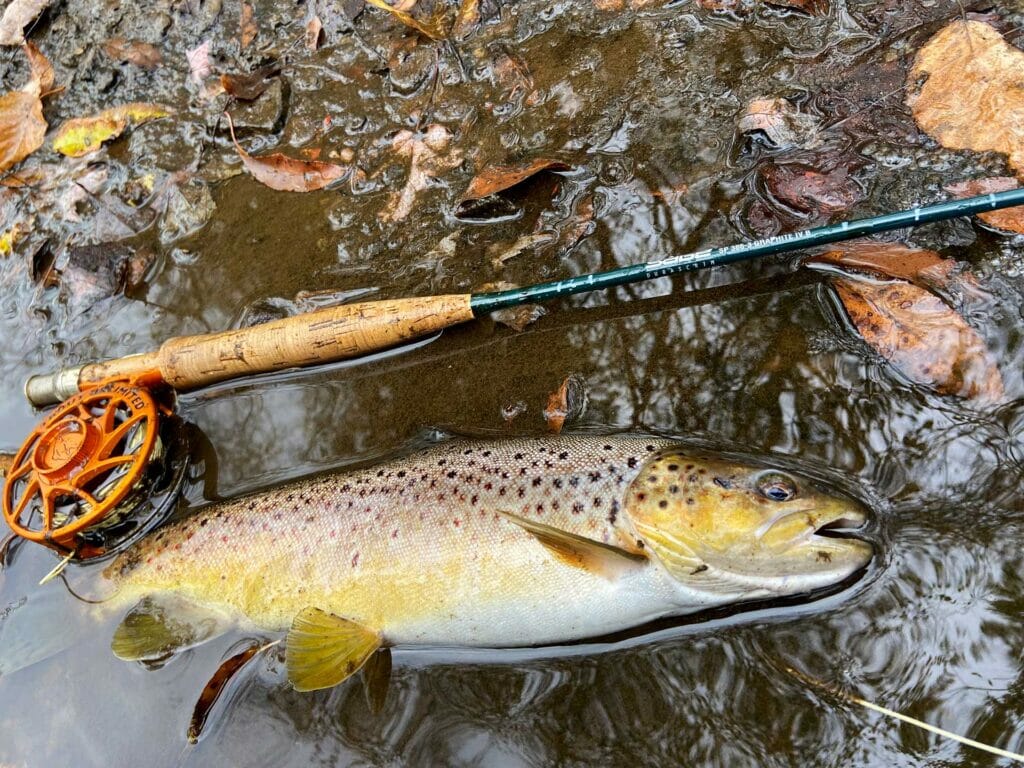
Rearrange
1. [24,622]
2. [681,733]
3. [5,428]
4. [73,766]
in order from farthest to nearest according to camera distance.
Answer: [5,428], [24,622], [73,766], [681,733]

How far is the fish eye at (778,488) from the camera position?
239 cm

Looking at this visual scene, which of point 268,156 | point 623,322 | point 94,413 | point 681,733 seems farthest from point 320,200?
point 681,733

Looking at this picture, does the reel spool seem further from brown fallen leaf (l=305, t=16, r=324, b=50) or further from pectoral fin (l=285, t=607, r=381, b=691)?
brown fallen leaf (l=305, t=16, r=324, b=50)

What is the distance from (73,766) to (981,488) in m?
3.67

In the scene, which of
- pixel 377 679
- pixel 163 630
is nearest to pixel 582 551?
pixel 377 679

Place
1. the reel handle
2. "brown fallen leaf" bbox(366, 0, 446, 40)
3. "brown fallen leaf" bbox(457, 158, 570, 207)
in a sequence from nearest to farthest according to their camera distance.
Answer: the reel handle
"brown fallen leaf" bbox(457, 158, 570, 207)
"brown fallen leaf" bbox(366, 0, 446, 40)

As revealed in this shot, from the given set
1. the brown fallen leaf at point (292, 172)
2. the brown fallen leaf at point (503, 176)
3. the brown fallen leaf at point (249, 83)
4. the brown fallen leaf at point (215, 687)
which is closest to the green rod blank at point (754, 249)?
the brown fallen leaf at point (503, 176)

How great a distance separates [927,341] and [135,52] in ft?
16.6

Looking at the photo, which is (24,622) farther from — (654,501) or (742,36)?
(742,36)

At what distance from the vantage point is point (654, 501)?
2.50 meters

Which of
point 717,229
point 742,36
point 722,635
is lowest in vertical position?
point 722,635

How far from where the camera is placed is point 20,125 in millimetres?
4602

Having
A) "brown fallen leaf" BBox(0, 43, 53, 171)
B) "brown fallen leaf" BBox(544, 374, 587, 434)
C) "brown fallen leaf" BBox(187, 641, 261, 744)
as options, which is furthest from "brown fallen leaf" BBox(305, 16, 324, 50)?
"brown fallen leaf" BBox(187, 641, 261, 744)

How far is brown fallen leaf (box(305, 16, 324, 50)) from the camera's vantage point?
4375 mm
